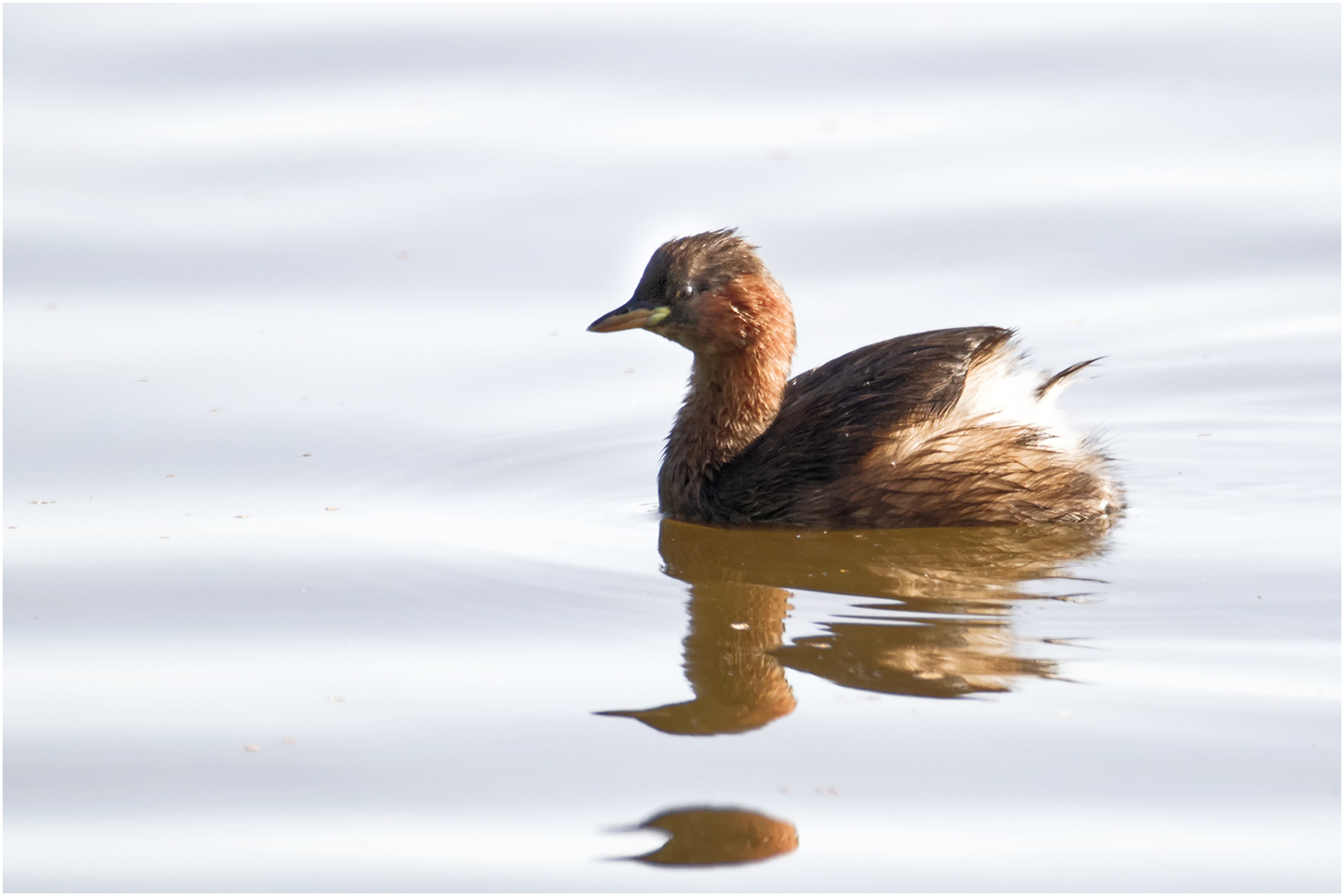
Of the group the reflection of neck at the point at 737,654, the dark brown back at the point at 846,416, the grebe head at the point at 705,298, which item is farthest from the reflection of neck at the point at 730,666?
the grebe head at the point at 705,298

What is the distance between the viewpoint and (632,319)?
700 cm

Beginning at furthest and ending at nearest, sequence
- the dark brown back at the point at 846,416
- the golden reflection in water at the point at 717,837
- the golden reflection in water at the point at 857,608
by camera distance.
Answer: the dark brown back at the point at 846,416 < the golden reflection in water at the point at 857,608 < the golden reflection in water at the point at 717,837

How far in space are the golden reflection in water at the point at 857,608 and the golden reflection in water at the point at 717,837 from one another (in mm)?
461

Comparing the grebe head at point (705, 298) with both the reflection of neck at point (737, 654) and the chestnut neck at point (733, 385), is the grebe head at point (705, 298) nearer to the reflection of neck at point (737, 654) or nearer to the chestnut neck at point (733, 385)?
the chestnut neck at point (733, 385)

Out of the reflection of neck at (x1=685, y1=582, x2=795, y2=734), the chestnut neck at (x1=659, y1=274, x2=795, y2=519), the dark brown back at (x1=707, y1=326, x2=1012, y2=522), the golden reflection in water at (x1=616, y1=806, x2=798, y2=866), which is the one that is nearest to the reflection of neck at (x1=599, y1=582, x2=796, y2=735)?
the reflection of neck at (x1=685, y1=582, x2=795, y2=734)

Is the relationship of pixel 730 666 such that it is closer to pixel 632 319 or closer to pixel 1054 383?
pixel 632 319

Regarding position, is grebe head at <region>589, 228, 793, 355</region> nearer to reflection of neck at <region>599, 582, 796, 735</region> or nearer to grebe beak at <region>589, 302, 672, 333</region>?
grebe beak at <region>589, 302, 672, 333</region>

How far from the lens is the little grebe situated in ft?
21.8

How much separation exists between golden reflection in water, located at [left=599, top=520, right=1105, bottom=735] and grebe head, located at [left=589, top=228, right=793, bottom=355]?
0.72 meters

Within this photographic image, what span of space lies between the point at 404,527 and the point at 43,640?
1364 mm

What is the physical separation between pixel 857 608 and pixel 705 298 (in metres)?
1.64

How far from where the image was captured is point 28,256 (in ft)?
29.7

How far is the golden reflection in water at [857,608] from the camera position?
515 cm

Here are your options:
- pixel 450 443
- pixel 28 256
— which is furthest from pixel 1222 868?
pixel 28 256
